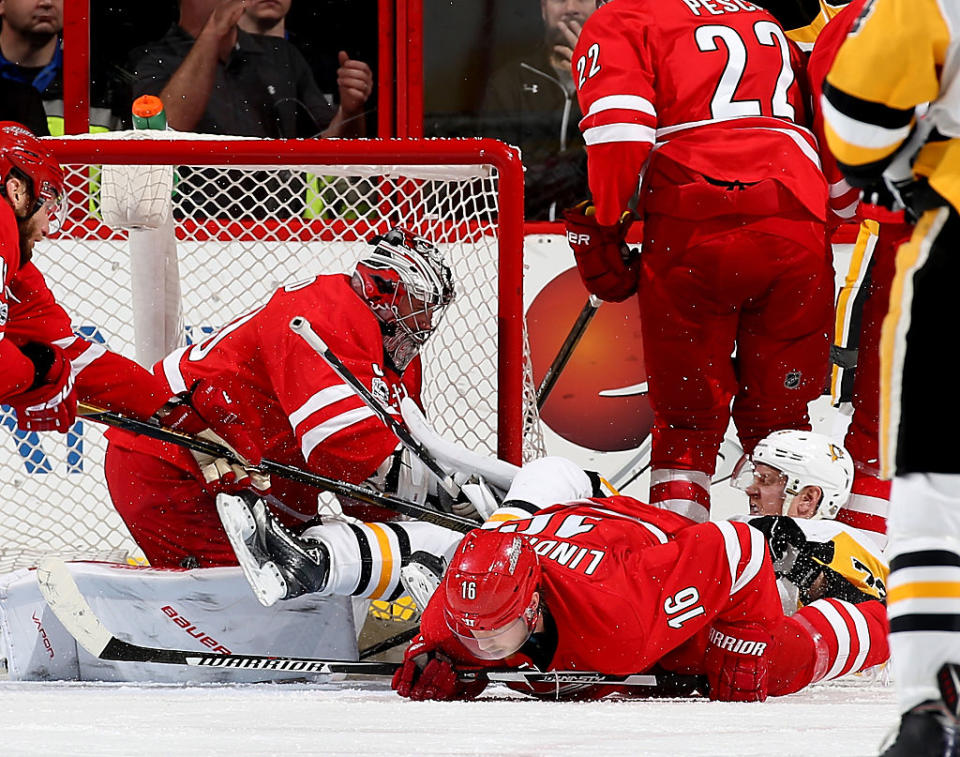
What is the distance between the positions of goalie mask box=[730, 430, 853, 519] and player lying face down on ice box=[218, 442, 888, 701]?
0.97ft

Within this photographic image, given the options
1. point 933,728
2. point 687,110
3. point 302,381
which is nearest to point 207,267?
point 302,381

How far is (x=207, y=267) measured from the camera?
12.9 ft

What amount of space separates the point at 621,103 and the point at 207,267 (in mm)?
1537

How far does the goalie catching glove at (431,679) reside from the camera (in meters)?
2.42

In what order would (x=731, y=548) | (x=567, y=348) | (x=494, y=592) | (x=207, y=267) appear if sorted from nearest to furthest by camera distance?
(x=494, y=592)
(x=731, y=548)
(x=567, y=348)
(x=207, y=267)

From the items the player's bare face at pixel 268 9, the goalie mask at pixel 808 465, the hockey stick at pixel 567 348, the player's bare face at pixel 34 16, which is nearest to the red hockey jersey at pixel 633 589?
the goalie mask at pixel 808 465

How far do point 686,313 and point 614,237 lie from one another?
0.91 ft

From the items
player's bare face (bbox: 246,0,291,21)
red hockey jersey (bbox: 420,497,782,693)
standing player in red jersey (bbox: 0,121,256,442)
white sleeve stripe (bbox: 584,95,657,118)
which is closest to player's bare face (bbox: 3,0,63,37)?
player's bare face (bbox: 246,0,291,21)

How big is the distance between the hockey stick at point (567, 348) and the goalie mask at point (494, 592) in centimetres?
145

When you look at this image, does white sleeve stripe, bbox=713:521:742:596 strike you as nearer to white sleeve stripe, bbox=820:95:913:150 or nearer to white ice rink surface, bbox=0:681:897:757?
white ice rink surface, bbox=0:681:897:757

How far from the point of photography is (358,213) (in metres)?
3.94

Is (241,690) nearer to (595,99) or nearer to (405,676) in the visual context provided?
(405,676)

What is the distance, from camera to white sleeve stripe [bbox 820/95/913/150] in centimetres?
147

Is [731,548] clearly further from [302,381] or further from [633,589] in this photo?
[302,381]
